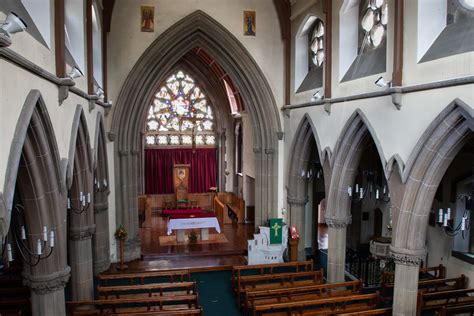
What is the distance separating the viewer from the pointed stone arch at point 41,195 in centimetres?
709

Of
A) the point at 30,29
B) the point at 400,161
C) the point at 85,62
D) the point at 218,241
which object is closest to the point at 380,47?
the point at 400,161

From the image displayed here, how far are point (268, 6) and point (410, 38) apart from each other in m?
7.94

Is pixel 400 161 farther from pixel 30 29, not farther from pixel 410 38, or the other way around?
pixel 30 29

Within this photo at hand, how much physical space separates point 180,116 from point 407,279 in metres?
17.3

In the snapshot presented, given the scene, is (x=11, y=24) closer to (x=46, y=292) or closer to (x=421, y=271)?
(x=46, y=292)

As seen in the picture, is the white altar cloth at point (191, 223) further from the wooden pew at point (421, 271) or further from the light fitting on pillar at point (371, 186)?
the wooden pew at point (421, 271)

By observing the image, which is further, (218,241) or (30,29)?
(218,241)


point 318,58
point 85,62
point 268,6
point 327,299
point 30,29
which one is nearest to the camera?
point 30,29

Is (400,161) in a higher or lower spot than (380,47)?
lower

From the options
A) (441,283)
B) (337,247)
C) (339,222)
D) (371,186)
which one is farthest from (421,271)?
(371,186)

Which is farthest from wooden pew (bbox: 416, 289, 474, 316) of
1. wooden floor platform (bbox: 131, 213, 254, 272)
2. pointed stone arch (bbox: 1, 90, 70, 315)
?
pointed stone arch (bbox: 1, 90, 70, 315)

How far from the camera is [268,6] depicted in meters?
16.4

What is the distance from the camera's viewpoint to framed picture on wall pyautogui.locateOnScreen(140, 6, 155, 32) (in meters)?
15.5

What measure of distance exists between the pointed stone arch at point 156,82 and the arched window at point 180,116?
7646 millimetres
